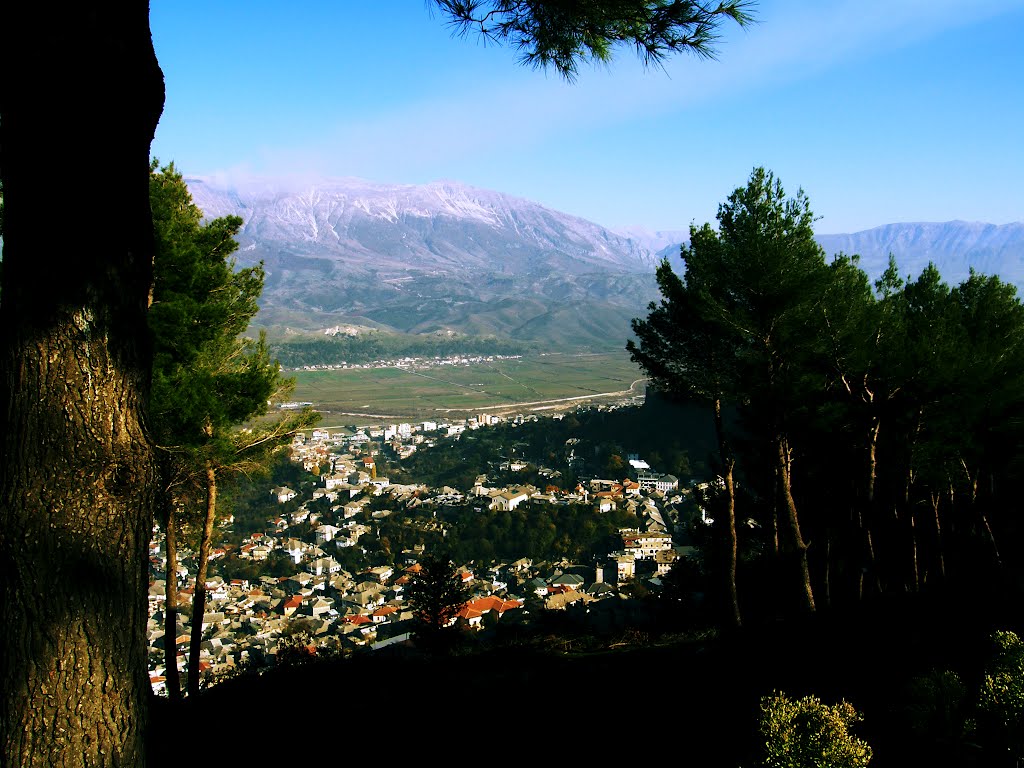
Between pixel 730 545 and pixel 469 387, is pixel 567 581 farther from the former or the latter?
pixel 469 387

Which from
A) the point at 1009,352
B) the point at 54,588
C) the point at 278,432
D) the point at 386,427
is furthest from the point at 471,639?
the point at 386,427

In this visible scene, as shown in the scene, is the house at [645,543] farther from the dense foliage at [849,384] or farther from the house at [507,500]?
→ the dense foliage at [849,384]

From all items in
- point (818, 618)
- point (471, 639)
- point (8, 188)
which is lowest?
point (471, 639)

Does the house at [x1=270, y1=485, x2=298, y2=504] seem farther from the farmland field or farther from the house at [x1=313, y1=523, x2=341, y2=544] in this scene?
the farmland field

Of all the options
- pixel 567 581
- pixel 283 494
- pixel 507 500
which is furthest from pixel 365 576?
pixel 283 494

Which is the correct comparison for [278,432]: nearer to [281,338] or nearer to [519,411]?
[519,411]

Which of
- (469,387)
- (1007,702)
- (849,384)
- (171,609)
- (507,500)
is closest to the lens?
(1007,702)
